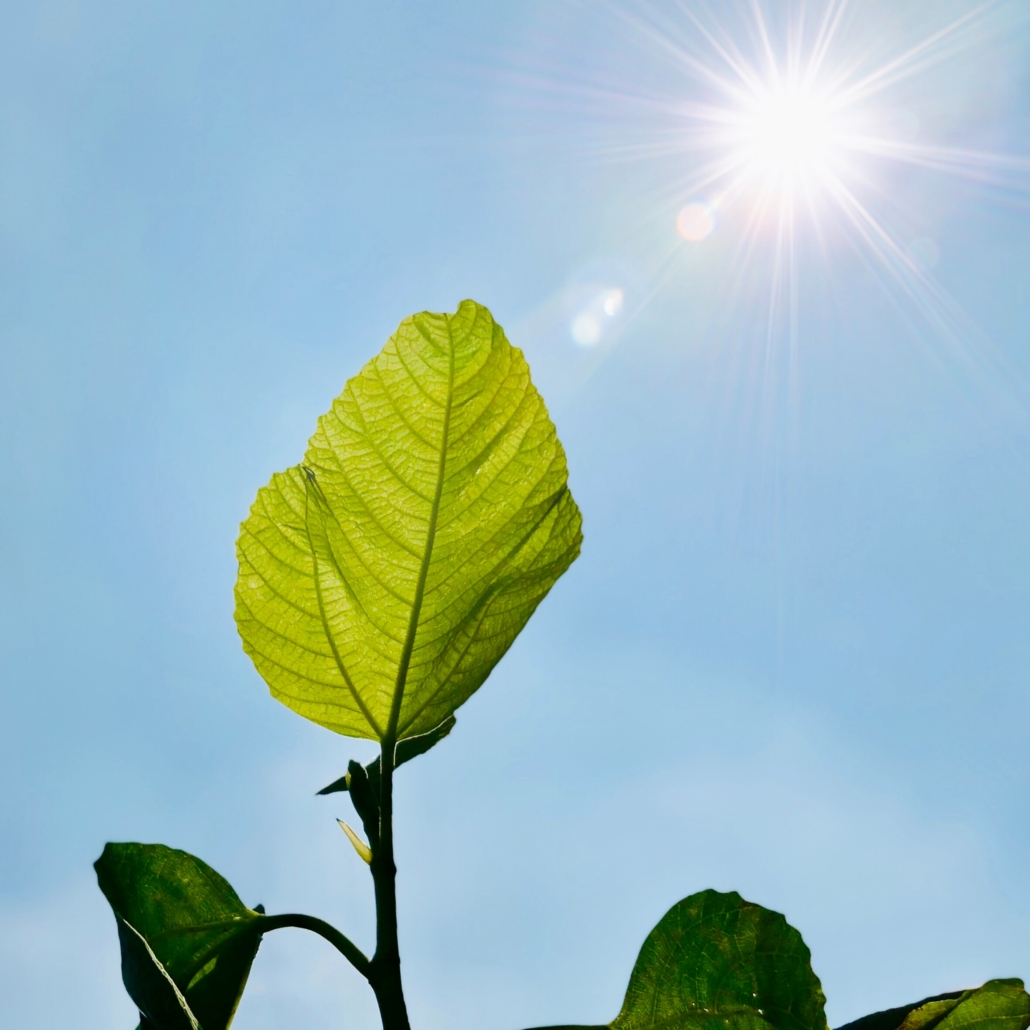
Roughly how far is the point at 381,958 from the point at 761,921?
424mm

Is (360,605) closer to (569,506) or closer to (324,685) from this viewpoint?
(324,685)

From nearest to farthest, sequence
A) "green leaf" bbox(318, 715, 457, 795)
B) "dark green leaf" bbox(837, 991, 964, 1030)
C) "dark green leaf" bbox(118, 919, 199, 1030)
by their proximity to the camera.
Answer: "dark green leaf" bbox(118, 919, 199, 1030) → "dark green leaf" bbox(837, 991, 964, 1030) → "green leaf" bbox(318, 715, 457, 795)

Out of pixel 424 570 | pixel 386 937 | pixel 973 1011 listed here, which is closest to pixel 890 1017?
pixel 973 1011

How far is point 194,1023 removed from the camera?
839 mm

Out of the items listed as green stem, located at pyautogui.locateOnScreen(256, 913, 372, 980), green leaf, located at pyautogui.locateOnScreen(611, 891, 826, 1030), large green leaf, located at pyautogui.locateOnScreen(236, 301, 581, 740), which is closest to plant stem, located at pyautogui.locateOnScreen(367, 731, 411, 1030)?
green stem, located at pyautogui.locateOnScreen(256, 913, 372, 980)

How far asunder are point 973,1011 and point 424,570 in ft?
2.49

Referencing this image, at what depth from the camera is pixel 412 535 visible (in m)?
1.06

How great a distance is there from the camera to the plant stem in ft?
2.84

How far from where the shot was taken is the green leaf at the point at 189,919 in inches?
37.9

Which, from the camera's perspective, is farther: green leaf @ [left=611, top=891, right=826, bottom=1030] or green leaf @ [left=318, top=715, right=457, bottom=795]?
green leaf @ [left=318, top=715, right=457, bottom=795]

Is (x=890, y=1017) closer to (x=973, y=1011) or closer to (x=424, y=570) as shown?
(x=973, y=1011)

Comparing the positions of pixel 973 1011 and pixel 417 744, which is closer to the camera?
pixel 973 1011

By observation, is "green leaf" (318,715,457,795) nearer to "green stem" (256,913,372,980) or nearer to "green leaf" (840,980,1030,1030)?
"green stem" (256,913,372,980)

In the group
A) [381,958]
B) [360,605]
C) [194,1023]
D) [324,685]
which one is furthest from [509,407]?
[194,1023]
